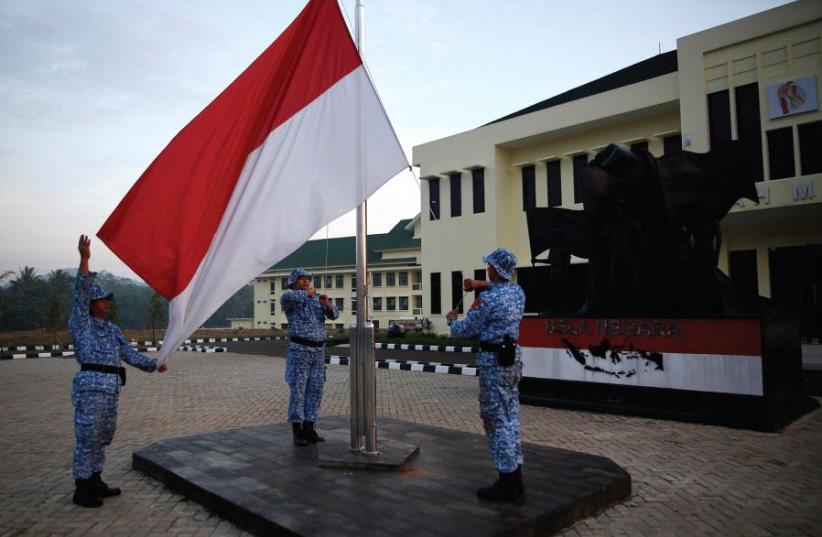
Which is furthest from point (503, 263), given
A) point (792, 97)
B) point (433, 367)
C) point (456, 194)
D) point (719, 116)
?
point (456, 194)

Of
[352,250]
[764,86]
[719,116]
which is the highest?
[764,86]

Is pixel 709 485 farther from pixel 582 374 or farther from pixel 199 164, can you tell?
pixel 199 164

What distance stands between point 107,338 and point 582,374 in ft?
24.3

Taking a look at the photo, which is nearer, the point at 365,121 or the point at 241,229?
the point at 241,229

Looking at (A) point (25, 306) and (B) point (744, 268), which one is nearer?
(B) point (744, 268)

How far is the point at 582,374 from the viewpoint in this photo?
9688 mm

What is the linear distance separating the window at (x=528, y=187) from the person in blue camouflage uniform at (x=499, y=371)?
23387 millimetres

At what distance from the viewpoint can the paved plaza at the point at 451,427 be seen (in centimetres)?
437

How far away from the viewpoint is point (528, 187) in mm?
27641

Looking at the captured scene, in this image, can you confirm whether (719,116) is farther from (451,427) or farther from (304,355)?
(304,355)

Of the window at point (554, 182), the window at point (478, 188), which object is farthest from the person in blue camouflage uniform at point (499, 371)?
the window at point (478, 188)

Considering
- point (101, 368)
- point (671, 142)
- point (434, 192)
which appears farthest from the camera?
point (434, 192)

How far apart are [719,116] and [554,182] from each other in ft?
25.8

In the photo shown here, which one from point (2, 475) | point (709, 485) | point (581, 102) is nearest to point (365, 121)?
point (709, 485)
